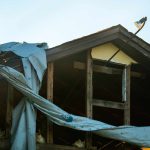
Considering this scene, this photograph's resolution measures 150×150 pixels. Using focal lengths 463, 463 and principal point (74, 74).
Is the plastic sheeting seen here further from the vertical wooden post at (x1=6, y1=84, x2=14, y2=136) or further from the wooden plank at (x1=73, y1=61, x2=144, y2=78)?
the wooden plank at (x1=73, y1=61, x2=144, y2=78)

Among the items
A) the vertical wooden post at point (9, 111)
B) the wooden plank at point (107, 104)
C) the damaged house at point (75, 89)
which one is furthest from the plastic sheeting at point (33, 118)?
the wooden plank at point (107, 104)

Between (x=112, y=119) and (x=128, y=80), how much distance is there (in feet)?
11.7

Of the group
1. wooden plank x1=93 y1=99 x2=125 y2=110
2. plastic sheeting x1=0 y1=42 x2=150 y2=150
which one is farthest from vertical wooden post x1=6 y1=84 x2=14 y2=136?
wooden plank x1=93 y1=99 x2=125 y2=110

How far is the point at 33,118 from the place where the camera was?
11.5 metres

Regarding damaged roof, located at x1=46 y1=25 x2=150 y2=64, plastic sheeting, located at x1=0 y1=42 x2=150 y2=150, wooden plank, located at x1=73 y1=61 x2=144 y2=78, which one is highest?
damaged roof, located at x1=46 y1=25 x2=150 y2=64

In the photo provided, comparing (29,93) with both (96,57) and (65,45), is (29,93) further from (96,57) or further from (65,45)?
(96,57)

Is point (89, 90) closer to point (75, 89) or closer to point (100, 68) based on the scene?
point (100, 68)

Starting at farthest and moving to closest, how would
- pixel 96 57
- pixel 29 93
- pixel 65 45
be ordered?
pixel 96 57
pixel 65 45
pixel 29 93

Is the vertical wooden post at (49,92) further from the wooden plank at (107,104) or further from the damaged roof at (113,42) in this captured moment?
the wooden plank at (107,104)

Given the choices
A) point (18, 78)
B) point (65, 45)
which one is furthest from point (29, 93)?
point (65, 45)

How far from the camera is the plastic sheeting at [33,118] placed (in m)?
11.3

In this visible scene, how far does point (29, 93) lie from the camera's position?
11492 mm

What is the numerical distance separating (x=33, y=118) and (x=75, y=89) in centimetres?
390

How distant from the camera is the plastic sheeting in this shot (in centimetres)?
1128
